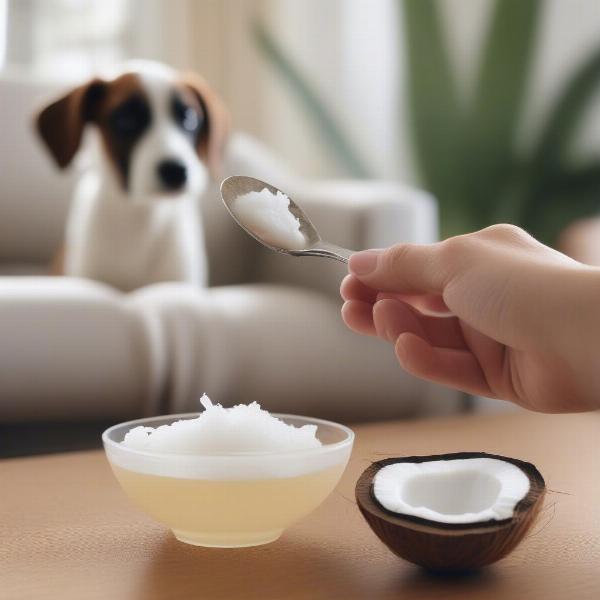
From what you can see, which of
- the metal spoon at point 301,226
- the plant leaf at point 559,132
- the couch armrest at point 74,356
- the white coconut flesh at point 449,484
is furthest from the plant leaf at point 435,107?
the white coconut flesh at point 449,484

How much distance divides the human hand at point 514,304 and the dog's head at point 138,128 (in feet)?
3.16

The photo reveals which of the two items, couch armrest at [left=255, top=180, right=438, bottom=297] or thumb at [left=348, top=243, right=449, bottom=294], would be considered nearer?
thumb at [left=348, top=243, right=449, bottom=294]

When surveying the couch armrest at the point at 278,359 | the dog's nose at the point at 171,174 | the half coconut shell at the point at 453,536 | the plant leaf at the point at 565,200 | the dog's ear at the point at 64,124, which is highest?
the dog's ear at the point at 64,124

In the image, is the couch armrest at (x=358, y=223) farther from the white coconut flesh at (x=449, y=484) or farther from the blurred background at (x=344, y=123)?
the white coconut flesh at (x=449, y=484)

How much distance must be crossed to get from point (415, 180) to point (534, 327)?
2.04m

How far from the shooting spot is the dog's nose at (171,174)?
1611 millimetres

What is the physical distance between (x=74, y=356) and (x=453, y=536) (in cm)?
99

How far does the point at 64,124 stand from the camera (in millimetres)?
1648

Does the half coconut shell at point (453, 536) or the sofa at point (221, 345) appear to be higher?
the half coconut shell at point (453, 536)

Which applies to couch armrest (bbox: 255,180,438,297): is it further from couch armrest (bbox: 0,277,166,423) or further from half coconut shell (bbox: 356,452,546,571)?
half coconut shell (bbox: 356,452,546,571)

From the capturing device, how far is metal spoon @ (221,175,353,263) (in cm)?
72

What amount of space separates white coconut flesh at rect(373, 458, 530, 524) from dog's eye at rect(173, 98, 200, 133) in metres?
1.18

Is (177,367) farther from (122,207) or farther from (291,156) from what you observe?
(291,156)

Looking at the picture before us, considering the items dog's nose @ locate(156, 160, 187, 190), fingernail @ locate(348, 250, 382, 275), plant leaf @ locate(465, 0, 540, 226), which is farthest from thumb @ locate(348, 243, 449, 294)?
plant leaf @ locate(465, 0, 540, 226)
